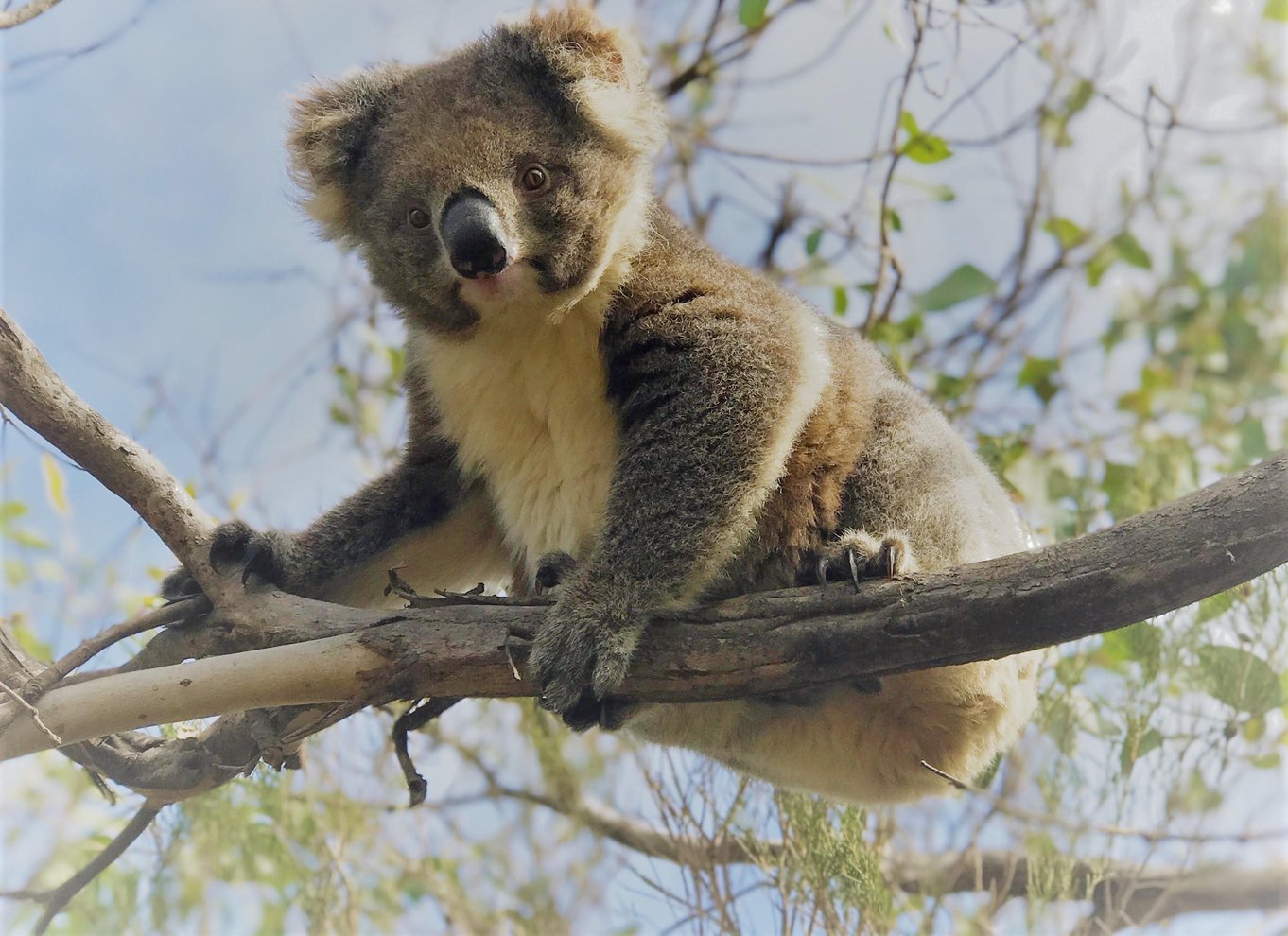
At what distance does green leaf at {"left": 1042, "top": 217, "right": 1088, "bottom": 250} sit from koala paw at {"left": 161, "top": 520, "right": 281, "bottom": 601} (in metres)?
3.86

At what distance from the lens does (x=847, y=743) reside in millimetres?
2881

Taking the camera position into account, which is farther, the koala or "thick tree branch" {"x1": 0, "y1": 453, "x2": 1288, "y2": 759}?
the koala

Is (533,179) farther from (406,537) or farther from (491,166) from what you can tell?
(406,537)

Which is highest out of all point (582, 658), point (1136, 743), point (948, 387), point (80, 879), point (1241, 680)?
point (948, 387)

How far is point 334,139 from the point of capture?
3.12 meters

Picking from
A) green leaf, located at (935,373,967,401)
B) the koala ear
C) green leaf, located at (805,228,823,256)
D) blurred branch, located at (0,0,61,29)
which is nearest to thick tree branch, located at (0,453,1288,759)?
the koala ear

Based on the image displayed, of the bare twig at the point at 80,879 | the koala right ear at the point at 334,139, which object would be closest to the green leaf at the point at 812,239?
the koala right ear at the point at 334,139

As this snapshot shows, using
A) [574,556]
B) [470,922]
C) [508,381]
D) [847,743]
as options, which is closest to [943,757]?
[847,743]

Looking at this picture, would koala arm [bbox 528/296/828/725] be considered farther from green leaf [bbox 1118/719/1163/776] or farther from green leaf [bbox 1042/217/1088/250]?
green leaf [bbox 1042/217/1088/250]

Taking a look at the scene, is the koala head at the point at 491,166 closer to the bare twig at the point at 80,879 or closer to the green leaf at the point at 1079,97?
the bare twig at the point at 80,879

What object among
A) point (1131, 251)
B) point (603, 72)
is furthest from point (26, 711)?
point (1131, 251)

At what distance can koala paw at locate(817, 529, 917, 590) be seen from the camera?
97.3 inches

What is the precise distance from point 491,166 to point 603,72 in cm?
→ 47

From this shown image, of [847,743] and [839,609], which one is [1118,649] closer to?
[847,743]
